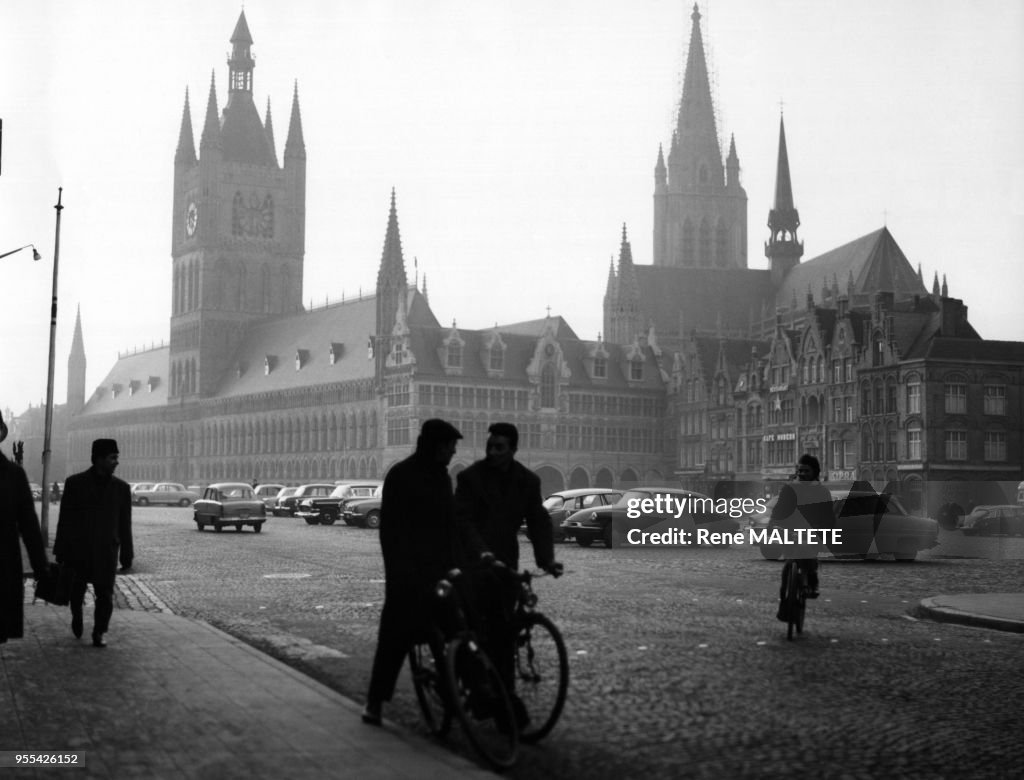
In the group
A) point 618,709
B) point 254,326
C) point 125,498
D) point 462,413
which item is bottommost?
point 618,709

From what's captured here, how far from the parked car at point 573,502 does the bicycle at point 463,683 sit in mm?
27554

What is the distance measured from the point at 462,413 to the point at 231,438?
36564mm

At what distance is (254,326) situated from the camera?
456ft

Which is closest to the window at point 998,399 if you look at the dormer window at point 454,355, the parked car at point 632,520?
the parked car at point 632,520

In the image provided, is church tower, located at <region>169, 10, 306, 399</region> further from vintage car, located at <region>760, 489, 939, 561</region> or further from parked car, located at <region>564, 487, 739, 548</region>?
vintage car, located at <region>760, 489, 939, 561</region>

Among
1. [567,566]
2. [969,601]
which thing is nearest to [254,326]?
[567,566]

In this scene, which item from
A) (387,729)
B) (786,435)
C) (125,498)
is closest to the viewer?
(387,729)

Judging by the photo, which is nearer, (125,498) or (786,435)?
(125,498)

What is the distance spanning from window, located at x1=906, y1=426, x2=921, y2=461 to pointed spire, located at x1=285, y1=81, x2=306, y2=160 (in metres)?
83.5

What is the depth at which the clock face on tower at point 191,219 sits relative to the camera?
138 metres

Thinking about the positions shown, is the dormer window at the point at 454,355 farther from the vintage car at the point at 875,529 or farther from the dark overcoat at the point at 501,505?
the dark overcoat at the point at 501,505

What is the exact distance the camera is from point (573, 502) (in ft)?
125

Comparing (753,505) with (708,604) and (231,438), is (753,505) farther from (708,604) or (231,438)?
(231,438)

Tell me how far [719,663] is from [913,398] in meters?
63.6
